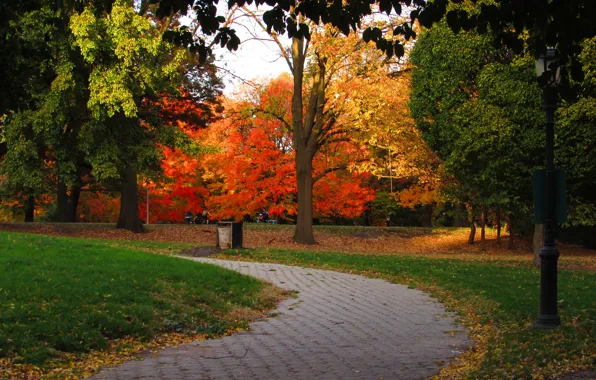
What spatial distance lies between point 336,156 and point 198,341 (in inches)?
1058

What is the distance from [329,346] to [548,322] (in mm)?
3001

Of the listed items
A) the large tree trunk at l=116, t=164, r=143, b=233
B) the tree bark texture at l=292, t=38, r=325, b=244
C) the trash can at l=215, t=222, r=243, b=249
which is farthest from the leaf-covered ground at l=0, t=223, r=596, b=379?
the tree bark texture at l=292, t=38, r=325, b=244

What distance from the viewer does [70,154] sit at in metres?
27.8

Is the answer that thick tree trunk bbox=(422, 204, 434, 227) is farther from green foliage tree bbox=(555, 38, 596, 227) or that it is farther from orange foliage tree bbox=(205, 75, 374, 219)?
green foliage tree bbox=(555, 38, 596, 227)

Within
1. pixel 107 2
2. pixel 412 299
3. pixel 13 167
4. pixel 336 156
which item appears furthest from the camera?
pixel 336 156

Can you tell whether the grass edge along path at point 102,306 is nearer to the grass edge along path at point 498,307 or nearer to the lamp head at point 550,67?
the grass edge along path at point 498,307

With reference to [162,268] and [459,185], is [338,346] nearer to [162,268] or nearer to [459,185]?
[162,268]

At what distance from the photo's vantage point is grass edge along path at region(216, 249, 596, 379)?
23.4 feet

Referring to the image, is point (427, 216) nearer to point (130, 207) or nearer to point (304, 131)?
point (304, 131)

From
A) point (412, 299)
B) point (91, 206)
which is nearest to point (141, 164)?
point (412, 299)

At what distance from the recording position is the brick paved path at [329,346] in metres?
6.93

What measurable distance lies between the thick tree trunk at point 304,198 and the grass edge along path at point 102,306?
49.6 feet

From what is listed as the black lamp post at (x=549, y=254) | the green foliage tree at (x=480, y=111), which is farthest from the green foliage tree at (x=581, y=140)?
the black lamp post at (x=549, y=254)

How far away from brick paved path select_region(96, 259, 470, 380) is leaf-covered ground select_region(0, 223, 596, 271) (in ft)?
46.8
